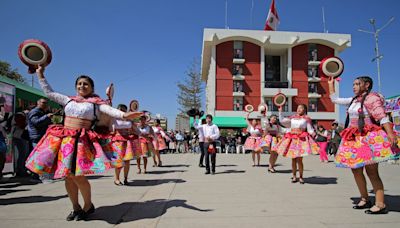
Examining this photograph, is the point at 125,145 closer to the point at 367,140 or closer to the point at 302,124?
the point at 302,124

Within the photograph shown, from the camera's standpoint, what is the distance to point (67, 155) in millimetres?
3518

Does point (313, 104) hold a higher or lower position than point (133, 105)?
higher

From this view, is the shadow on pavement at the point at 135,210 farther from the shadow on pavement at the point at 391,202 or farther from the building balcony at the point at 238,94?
the building balcony at the point at 238,94

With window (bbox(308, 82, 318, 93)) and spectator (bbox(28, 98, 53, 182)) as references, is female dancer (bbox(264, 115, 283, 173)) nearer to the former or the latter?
spectator (bbox(28, 98, 53, 182))

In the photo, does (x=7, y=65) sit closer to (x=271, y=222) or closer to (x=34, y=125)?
(x=34, y=125)

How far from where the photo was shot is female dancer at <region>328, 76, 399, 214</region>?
13.2ft

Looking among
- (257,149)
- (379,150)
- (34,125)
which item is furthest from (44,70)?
(257,149)

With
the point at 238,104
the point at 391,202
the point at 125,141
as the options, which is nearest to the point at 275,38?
the point at 238,104

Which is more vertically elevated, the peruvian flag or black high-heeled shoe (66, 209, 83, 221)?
the peruvian flag

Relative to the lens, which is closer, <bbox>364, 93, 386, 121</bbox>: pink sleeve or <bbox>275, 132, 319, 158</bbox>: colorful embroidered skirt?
<bbox>364, 93, 386, 121</bbox>: pink sleeve

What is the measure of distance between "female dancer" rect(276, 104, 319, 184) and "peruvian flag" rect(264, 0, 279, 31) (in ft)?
116

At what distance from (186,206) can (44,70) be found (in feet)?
9.78

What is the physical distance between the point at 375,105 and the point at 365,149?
661mm

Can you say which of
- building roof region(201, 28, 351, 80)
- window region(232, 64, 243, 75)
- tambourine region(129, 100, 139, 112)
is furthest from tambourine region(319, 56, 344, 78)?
window region(232, 64, 243, 75)
